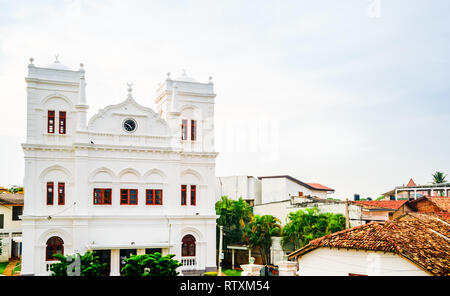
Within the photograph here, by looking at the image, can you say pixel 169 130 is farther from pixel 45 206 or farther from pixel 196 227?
pixel 45 206

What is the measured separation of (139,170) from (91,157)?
2425 millimetres

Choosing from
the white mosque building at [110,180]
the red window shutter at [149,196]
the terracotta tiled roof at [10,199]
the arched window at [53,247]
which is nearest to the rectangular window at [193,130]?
the white mosque building at [110,180]

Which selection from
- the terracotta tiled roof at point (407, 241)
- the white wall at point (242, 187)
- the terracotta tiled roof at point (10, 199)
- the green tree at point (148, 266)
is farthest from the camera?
the white wall at point (242, 187)

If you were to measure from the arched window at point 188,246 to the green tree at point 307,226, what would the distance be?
6587mm

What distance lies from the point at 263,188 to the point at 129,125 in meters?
15.7

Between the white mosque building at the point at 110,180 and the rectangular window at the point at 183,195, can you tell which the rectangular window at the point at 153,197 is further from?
the rectangular window at the point at 183,195

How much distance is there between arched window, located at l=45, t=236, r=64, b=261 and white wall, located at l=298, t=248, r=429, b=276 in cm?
1242

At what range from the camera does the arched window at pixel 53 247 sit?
2225cm

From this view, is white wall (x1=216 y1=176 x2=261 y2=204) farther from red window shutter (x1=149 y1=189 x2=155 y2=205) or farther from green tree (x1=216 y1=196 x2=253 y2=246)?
red window shutter (x1=149 y1=189 x2=155 y2=205)

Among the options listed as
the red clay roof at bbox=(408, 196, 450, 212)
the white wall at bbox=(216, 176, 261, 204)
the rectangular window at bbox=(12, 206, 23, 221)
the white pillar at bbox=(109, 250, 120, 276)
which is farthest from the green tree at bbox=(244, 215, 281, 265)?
the rectangular window at bbox=(12, 206, 23, 221)

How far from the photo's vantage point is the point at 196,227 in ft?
81.3

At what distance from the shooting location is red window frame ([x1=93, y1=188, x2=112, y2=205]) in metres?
23.1

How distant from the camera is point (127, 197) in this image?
23.7 meters
